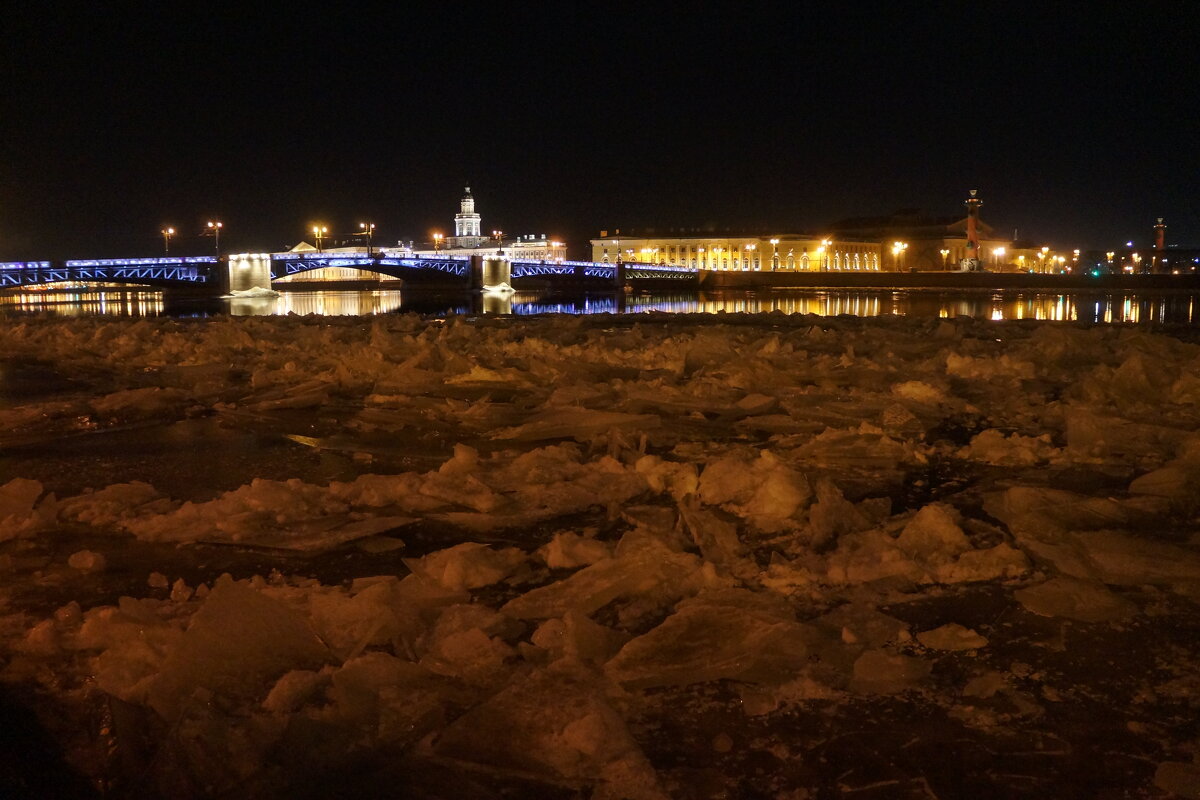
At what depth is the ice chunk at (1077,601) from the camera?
10.1 ft

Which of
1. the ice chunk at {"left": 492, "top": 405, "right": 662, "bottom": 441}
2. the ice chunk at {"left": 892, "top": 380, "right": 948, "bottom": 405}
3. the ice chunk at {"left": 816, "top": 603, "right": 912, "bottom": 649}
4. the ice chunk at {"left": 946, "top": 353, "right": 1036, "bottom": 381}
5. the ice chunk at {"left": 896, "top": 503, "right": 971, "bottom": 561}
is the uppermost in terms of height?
the ice chunk at {"left": 946, "top": 353, "right": 1036, "bottom": 381}

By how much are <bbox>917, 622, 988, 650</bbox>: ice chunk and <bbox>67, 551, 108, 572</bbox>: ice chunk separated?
9.95ft

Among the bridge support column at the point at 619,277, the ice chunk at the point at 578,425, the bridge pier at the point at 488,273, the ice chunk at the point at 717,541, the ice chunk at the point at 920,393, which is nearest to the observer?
the ice chunk at the point at 717,541

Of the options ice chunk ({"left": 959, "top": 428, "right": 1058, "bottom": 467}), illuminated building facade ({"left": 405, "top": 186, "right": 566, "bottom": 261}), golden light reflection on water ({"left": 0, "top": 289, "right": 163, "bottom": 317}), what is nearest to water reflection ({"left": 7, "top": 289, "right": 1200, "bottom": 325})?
golden light reflection on water ({"left": 0, "top": 289, "right": 163, "bottom": 317})

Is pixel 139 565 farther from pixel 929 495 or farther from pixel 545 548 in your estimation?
pixel 929 495

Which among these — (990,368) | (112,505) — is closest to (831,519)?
(112,505)

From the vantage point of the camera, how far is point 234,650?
264cm

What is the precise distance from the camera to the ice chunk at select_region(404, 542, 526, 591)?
3.37 m

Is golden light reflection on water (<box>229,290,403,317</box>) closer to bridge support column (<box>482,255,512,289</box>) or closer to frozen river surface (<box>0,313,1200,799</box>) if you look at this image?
bridge support column (<box>482,255,512,289</box>)

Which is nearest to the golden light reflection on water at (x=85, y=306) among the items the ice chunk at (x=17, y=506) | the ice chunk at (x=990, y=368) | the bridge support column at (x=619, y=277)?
the ice chunk at (x=990, y=368)

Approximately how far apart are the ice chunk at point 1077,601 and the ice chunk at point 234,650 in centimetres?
234

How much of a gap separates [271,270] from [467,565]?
6052 cm

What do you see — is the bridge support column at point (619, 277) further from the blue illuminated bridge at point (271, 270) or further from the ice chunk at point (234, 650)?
the ice chunk at point (234, 650)

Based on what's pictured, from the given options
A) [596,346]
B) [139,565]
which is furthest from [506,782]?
[596,346]
